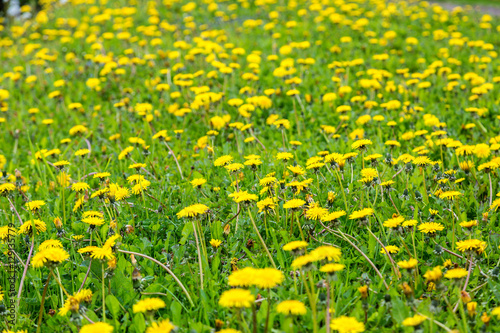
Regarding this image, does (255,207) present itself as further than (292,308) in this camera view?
Yes

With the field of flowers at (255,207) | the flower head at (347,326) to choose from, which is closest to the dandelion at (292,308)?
the field of flowers at (255,207)

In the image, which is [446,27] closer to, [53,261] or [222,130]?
[222,130]

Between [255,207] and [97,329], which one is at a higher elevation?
[97,329]

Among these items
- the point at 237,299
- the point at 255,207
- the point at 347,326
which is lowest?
the point at 255,207

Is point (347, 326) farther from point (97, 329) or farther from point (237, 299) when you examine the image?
point (97, 329)

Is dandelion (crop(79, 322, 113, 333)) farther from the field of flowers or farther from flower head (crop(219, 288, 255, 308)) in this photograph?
flower head (crop(219, 288, 255, 308))

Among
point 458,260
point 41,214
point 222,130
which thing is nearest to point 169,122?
point 222,130

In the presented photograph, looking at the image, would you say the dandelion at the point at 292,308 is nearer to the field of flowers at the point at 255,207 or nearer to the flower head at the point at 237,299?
the field of flowers at the point at 255,207

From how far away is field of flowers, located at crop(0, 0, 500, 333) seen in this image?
2.05 m

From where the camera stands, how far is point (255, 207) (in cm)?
302

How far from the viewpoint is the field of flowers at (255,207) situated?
2.05 m

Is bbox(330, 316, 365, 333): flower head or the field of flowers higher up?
bbox(330, 316, 365, 333): flower head

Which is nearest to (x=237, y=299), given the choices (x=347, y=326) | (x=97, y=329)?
(x=347, y=326)

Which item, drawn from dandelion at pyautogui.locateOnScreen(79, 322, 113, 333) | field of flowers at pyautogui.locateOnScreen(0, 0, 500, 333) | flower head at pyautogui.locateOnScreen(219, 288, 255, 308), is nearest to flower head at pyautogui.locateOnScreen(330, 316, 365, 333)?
field of flowers at pyautogui.locateOnScreen(0, 0, 500, 333)
